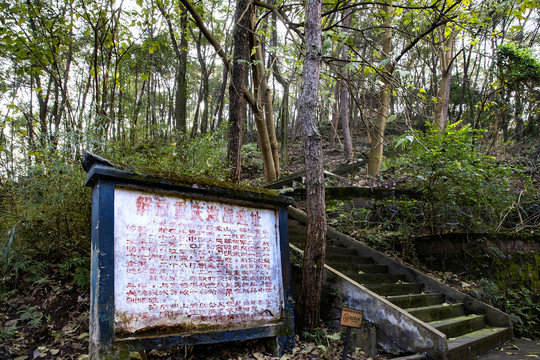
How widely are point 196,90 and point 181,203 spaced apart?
2763 cm

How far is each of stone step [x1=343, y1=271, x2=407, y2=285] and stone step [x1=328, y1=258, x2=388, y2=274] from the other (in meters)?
0.11

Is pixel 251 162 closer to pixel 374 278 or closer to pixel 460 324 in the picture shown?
pixel 374 278

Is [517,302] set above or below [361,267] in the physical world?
below

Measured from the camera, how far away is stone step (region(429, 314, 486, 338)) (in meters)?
4.83

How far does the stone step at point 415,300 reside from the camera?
201 inches

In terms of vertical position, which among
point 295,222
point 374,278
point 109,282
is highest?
point 295,222

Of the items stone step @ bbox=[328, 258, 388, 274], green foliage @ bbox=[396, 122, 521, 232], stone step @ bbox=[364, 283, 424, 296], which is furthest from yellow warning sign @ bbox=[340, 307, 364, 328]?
green foliage @ bbox=[396, 122, 521, 232]

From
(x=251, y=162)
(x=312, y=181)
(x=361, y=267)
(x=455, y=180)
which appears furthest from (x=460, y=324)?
(x=251, y=162)

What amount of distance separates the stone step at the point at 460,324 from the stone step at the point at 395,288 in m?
0.71

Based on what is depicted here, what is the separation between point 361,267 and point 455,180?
232 centimetres

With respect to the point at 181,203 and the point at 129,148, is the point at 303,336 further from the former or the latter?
the point at 129,148

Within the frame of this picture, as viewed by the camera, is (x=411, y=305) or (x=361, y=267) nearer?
(x=411, y=305)

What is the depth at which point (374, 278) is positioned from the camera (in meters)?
5.90

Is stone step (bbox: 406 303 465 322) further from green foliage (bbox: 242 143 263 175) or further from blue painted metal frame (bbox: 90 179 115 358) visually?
green foliage (bbox: 242 143 263 175)
